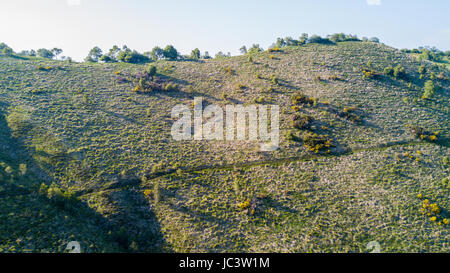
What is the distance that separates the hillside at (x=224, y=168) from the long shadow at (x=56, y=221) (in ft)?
0.57

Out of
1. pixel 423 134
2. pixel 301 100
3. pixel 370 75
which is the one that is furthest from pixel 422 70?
pixel 301 100

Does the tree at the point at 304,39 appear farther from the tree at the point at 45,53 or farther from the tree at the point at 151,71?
the tree at the point at 45,53

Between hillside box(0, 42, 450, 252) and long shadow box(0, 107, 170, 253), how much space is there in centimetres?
17

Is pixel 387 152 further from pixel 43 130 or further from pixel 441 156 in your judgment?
pixel 43 130

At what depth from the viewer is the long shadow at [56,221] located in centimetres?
2788

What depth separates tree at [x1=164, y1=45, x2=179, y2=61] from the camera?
3602 inches

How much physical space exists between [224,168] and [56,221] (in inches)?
1054

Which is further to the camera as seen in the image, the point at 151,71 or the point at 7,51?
the point at 7,51

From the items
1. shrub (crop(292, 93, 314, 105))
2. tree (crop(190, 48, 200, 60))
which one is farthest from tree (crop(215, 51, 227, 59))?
shrub (crop(292, 93, 314, 105))

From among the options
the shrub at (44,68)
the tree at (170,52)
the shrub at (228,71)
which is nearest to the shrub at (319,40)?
the shrub at (228,71)

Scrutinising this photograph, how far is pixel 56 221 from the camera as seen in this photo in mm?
30672

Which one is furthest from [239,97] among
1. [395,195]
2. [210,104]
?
[395,195]

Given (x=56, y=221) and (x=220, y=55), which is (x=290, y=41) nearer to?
(x=220, y=55)

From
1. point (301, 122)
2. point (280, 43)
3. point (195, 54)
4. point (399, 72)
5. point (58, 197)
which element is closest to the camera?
point (58, 197)
